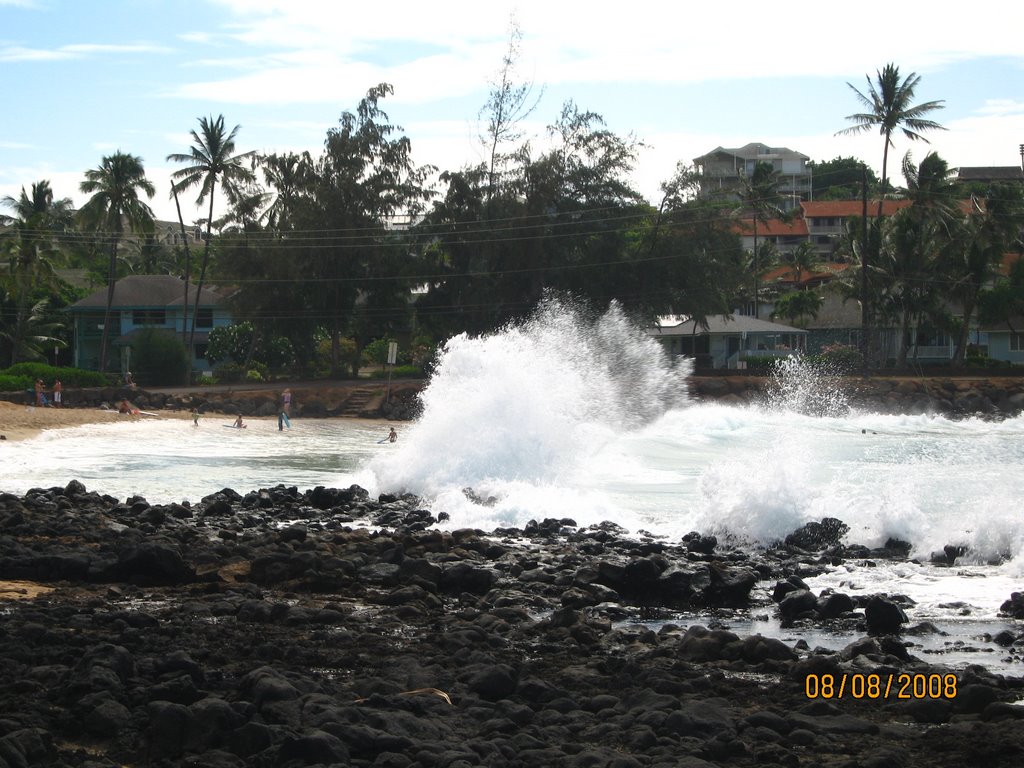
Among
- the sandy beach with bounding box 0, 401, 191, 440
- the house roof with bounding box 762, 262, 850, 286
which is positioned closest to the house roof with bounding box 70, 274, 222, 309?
the sandy beach with bounding box 0, 401, 191, 440

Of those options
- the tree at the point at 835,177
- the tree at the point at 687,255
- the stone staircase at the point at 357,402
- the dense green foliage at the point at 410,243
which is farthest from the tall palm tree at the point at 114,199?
the tree at the point at 835,177

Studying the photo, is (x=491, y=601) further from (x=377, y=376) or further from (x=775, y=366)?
(x=775, y=366)

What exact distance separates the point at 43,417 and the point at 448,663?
34537 mm

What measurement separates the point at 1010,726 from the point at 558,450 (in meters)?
17.3

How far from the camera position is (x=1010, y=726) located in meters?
8.61

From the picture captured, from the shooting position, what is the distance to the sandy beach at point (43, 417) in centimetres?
3728

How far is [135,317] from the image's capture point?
71.1m

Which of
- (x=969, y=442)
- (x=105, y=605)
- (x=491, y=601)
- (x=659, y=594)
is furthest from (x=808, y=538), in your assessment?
(x=969, y=442)

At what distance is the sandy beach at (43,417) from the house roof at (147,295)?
22986 millimetres

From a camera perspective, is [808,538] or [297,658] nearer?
[297,658]

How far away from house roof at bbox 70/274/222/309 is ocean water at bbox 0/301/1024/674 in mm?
24777

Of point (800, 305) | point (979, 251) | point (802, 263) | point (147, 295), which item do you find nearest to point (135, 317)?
point (147, 295)
